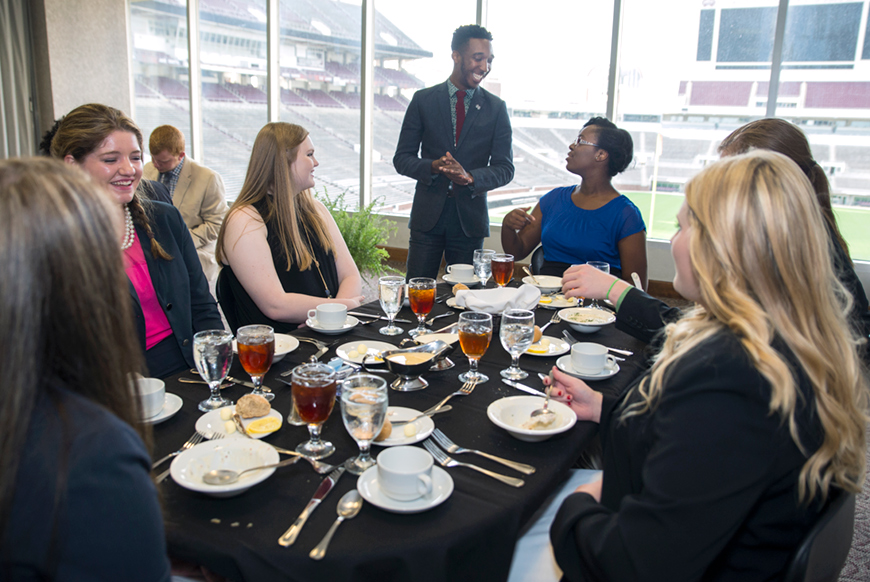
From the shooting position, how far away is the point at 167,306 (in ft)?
6.17

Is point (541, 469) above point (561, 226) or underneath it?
→ underneath

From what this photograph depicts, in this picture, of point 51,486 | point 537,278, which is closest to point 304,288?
point 537,278

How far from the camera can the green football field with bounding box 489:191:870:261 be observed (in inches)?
187

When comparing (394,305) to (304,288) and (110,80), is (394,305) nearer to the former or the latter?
(304,288)

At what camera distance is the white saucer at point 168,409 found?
45.4 inches

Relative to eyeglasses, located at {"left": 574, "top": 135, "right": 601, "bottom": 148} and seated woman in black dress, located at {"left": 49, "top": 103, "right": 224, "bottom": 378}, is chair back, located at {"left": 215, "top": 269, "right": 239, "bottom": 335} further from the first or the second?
eyeglasses, located at {"left": 574, "top": 135, "right": 601, "bottom": 148}

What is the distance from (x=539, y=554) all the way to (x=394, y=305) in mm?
857

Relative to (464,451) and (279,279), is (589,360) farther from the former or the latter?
(279,279)

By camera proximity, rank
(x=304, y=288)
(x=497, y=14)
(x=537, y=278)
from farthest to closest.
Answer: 1. (x=497, y=14)
2. (x=537, y=278)
3. (x=304, y=288)

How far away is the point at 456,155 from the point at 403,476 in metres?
3.06

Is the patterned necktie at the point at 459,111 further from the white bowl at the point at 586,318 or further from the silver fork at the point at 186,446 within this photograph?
the silver fork at the point at 186,446

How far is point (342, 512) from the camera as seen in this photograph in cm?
89

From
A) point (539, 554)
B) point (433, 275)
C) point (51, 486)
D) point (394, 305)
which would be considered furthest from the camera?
point (433, 275)

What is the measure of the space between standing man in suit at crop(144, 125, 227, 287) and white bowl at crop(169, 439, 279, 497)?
11.0 ft
